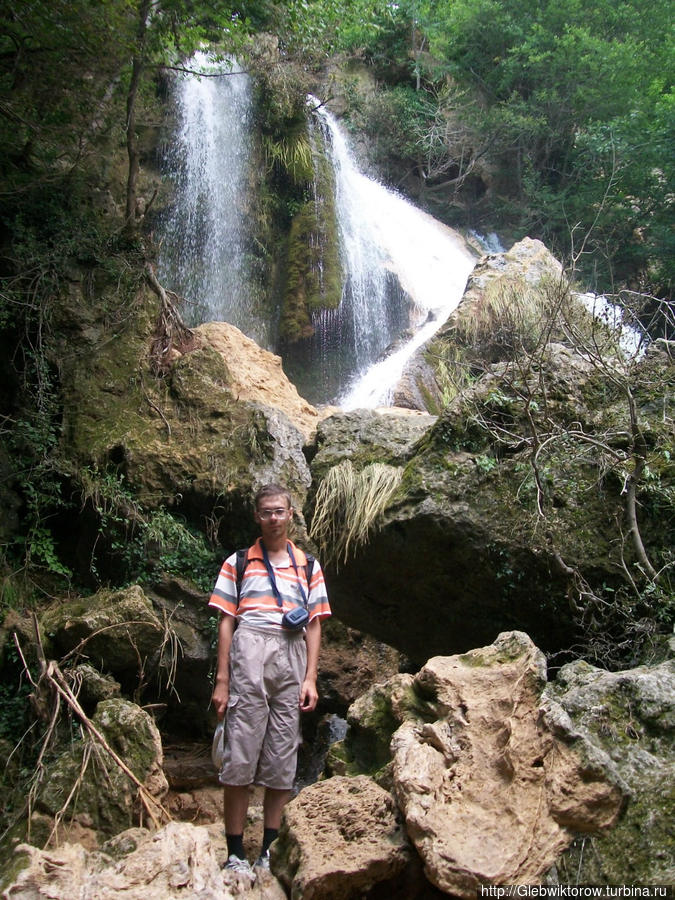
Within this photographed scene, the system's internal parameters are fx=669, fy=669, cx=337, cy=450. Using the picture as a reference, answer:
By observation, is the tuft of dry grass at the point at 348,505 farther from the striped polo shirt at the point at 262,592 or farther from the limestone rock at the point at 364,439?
the striped polo shirt at the point at 262,592

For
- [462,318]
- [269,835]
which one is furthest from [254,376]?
[269,835]

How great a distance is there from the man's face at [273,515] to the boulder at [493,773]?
3.14ft

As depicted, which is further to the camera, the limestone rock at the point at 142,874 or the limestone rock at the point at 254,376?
the limestone rock at the point at 254,376

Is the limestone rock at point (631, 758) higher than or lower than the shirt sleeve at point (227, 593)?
higher

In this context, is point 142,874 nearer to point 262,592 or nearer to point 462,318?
point 262,592

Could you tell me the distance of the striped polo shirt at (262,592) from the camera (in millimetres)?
3090

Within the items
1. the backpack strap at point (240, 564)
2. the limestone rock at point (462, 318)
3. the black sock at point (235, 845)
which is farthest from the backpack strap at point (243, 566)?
the limestone rock at point (462, 318)

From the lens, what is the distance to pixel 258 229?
1305 cm

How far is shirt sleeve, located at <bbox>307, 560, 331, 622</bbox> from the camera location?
321 cm

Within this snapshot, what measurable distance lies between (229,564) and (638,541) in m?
2.10

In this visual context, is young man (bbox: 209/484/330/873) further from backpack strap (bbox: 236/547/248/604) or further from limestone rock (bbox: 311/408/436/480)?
limestone rock (bbox: 311/408/436/480)

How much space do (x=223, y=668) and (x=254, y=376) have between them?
5.21 meters

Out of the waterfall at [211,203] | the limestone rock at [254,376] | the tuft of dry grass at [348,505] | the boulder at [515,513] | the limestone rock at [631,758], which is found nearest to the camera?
the limestone rock at [631,758]

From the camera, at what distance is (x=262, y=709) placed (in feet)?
9.80
